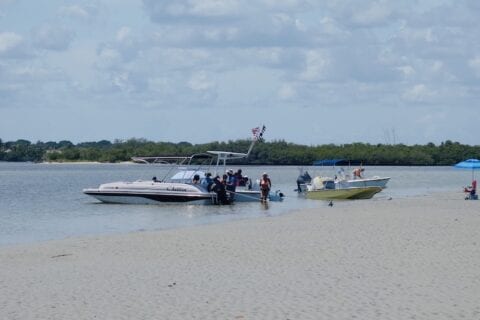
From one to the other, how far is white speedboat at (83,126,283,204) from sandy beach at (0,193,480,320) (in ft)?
48.5

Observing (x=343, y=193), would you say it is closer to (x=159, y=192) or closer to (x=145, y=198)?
(x=159, y=192)

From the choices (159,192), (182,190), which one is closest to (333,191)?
(182,190)

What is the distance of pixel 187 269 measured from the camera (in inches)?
615

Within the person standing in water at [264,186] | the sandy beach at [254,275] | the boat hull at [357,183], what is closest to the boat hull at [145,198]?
the person standing in water at [264,186]

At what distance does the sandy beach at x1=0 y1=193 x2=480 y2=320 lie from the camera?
1173 cm

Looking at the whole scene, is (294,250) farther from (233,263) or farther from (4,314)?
(4,314)

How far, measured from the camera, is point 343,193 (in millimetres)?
42812

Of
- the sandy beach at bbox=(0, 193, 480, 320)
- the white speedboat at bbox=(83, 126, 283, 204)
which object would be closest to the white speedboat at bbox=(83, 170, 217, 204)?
the white speedboat at bbox=(83, 126, 283, 204)

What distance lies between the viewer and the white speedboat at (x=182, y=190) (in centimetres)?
3803

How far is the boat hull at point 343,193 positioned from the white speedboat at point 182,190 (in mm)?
2566

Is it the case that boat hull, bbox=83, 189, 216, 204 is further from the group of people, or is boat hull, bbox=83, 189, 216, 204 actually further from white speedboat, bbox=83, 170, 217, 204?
the group of people

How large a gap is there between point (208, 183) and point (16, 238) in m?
14.2

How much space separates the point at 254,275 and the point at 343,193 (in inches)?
1124

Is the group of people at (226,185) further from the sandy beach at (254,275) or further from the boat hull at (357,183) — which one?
Answer: the sandy beach at (254,275)
